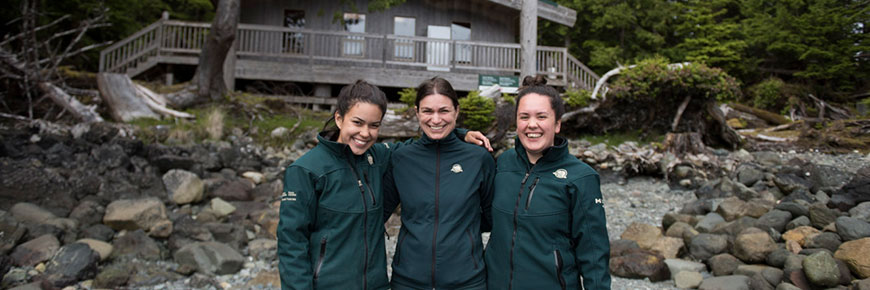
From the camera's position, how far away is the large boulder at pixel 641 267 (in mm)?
5121

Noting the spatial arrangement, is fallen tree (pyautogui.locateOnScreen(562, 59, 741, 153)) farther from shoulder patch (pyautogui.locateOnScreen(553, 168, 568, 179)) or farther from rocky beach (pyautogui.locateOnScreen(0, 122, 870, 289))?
shoulder patch (pyautogui.locateOnScreen(553, 168, 568, 179))

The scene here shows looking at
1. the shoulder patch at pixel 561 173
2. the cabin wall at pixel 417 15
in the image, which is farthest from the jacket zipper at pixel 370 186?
the cabin wall at pixel 417 15

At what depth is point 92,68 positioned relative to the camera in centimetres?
1661

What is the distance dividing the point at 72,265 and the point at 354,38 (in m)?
11.5

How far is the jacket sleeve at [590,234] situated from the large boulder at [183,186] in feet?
21.1

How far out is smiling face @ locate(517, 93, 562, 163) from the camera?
226 cm

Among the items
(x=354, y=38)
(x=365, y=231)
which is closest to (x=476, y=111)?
(x=365, y=231)

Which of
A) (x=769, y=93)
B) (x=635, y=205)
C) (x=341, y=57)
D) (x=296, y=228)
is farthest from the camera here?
(x=341, y=57)

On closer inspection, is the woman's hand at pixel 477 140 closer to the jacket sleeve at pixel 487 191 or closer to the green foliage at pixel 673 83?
the jacket sleeve at pixel 487 191

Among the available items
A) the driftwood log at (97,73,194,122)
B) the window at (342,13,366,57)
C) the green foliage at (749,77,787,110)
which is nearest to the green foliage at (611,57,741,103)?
the green foliage at (749,77,787,110)

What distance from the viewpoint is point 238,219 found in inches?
261

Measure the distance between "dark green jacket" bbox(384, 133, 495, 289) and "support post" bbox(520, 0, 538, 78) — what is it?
32.1ft

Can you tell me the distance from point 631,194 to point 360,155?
766cm

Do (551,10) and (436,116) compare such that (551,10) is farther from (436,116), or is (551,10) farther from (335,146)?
(335,146)
